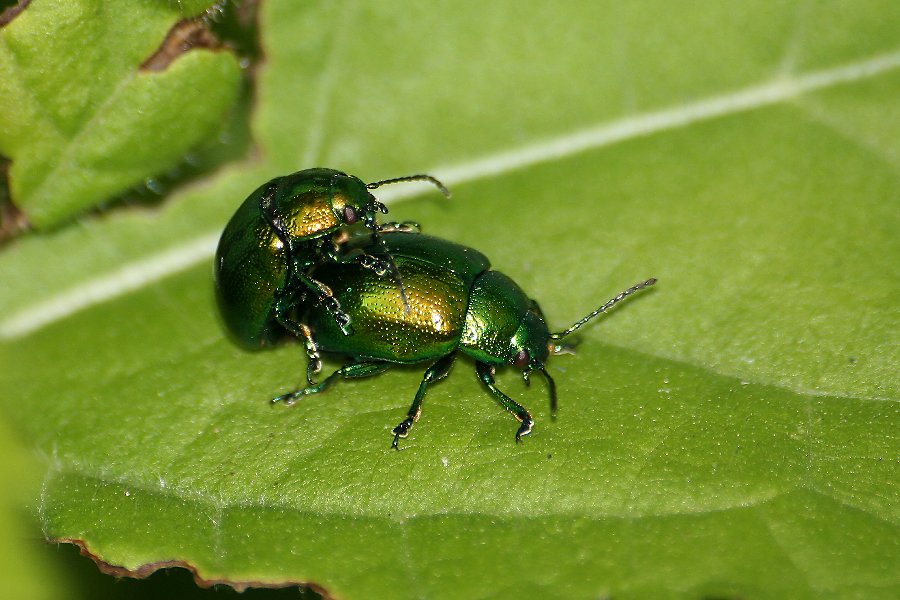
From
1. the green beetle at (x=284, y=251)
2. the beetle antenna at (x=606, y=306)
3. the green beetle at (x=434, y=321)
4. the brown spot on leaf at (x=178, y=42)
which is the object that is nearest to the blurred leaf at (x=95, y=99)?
the brown spot on leaf at (x=178, y=42)

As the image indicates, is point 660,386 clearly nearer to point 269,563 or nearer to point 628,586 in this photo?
point 628,586

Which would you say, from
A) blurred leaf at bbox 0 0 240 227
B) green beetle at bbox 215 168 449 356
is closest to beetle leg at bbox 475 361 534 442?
green beetle at bbox 215 168 449 356

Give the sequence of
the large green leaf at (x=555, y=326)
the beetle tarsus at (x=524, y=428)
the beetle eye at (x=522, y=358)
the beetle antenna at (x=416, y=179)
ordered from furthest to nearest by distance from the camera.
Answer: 1. the beetle antenna at (x=416, y=179)
2. the beetle eye at (x=522, y=358)
3. the beetle tarsus at (x=524, y=428)
4. the large green leaf at (x=555, y=326)

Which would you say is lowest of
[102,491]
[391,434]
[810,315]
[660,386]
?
[102,491]

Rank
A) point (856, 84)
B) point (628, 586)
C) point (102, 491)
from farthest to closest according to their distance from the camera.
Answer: point (856, 84) → point (102, 491) → point (628, 586)

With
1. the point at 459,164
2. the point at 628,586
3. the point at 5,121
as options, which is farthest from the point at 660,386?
the point at 5,121

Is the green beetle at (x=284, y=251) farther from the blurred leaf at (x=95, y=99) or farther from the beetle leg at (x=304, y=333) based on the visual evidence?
the blurred leaf at (x=95, y=99)
